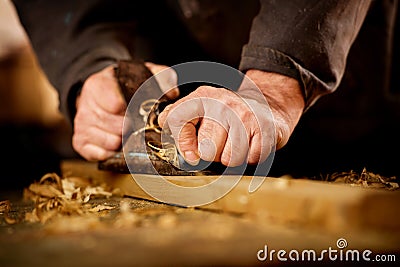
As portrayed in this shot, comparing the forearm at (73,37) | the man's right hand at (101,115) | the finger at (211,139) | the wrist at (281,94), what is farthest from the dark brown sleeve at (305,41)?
the forearm at (73,37)

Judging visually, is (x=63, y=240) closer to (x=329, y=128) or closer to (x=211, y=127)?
(x=211, y=127)

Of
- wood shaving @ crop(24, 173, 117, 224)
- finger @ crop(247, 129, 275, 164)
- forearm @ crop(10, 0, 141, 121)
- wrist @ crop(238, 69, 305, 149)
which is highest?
forearm @ crop(10, 0, 141, 121)

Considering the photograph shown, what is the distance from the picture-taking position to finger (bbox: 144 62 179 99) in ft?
3.56

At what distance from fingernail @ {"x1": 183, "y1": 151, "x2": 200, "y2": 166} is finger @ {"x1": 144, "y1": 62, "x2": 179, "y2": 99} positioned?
9.6 inches

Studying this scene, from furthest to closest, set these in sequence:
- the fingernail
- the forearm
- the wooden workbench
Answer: the forearm, the fingernail, the wooden workbench

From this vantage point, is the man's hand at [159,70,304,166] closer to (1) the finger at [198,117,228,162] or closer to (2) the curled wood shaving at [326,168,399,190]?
(1) the finger at [198,117,228,162]

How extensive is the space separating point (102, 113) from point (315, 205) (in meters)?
0.73

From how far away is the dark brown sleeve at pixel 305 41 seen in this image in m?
0.97

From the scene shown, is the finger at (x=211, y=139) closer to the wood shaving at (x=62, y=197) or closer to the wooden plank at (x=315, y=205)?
the wooden plank at (x=315, y=205)

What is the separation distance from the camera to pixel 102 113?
122cm

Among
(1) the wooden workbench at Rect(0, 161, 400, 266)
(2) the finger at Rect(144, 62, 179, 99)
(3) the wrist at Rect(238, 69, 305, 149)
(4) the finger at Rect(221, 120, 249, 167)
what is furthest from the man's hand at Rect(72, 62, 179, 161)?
(1) the wooden workbench at Rect(0, 161, 400, 266)

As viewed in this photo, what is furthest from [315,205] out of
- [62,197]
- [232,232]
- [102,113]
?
[102,113]

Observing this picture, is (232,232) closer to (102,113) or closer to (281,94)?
(281,94)

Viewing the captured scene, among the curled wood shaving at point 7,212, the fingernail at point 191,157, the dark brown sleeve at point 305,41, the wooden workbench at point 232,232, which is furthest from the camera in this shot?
the dark brown sleeve at point 305,41
